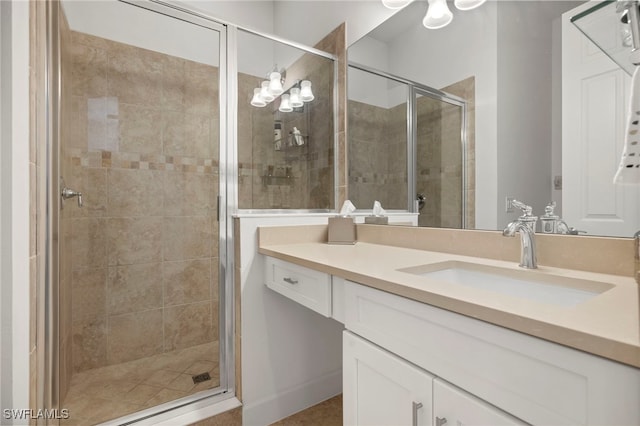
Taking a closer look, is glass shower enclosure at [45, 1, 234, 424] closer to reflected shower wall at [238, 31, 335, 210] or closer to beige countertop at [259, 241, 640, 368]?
reflected shower wall at [238, 31, 335, 210]

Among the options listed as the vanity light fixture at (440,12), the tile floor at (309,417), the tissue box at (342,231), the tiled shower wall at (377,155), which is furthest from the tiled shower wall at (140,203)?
the vanity light fixture at (440,12)

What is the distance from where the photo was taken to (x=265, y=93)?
1.67 meters

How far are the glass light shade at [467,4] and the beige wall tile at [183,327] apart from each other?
6.09 ft

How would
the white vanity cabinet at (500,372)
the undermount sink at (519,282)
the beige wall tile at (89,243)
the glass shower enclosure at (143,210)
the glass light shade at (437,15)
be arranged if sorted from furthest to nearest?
the beige wall tile at (89,243)
the glass shower enclosure at (143,210)
the glass light shade at (437,15)
the undermount sink at (519,282)
the white vanity cabinet at (500,372)

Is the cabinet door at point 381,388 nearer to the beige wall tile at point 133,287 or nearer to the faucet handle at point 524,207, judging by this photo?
the faucet handle at point 524,207

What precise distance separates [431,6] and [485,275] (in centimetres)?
111

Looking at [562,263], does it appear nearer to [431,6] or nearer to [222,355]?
[431,6]

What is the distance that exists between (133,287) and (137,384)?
→ 48 centimetres

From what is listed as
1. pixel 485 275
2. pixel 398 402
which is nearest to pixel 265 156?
pixel 485 275

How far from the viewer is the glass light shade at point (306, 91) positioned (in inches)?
71.6

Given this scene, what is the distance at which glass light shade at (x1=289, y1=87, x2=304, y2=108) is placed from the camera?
1.79 meters

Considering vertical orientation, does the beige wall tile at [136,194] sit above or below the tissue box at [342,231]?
above

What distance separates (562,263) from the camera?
91cm

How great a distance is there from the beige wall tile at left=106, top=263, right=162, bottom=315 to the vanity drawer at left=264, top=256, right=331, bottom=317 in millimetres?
712
